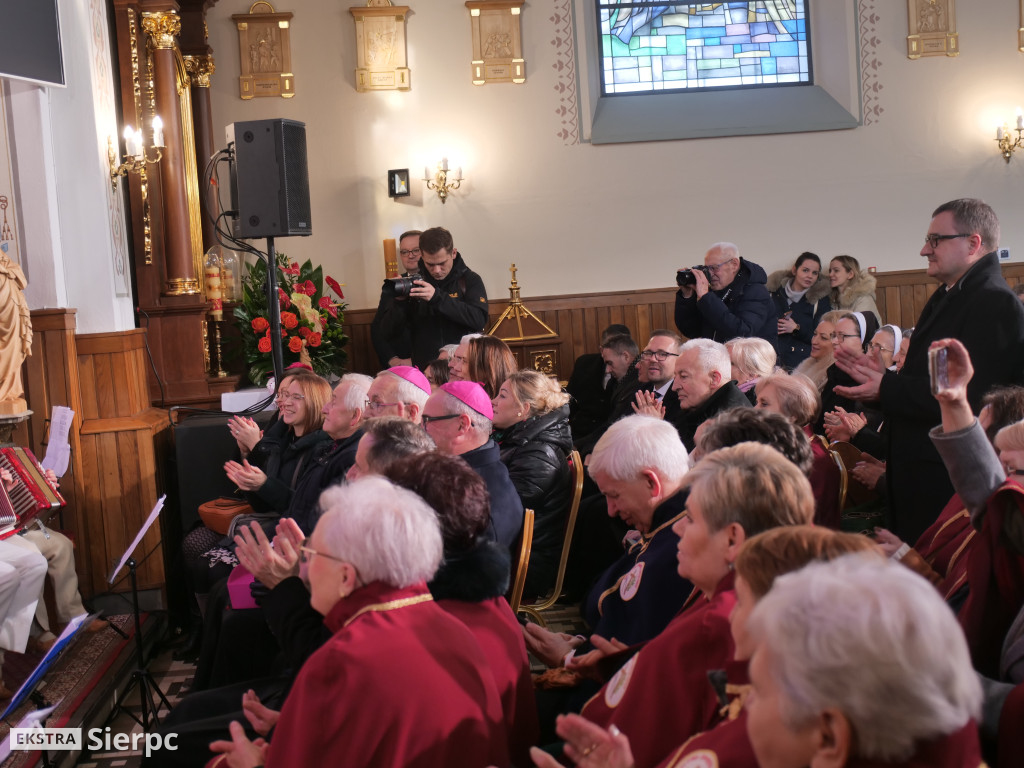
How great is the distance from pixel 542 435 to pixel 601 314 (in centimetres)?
464

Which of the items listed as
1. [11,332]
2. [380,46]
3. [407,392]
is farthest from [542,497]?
[380,46]

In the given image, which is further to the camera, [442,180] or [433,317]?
[442,180]

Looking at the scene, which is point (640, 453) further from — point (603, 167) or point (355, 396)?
point (603, 167)

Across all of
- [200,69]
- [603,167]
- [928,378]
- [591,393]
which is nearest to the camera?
[928,378]

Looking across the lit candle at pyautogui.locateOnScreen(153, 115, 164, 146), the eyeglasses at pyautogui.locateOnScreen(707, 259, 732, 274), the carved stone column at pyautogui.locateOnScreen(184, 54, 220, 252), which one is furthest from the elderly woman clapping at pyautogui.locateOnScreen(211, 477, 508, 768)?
the carved stone column at pyautogui.locateOnScreen(184, 54, 220, 252)

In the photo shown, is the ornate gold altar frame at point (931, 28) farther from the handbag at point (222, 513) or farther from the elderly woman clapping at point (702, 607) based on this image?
the elderly woman clapping at point (702, 607)

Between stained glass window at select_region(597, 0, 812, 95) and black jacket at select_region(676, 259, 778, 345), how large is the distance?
3.34 meters

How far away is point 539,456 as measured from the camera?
3637mm

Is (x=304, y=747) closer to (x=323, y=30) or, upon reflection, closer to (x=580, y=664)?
(x=580, y=664)

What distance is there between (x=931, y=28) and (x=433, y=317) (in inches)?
202

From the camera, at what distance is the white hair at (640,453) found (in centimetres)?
251

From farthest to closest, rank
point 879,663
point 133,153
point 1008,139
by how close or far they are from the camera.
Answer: point 1008,139
point 133,153
point 879,663

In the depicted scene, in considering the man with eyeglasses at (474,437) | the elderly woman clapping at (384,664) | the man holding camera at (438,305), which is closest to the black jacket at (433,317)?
the man holding camera at (438,305)

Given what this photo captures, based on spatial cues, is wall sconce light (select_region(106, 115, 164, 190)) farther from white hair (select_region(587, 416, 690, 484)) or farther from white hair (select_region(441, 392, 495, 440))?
white hair (select_region(587, 416, 690, 484))
